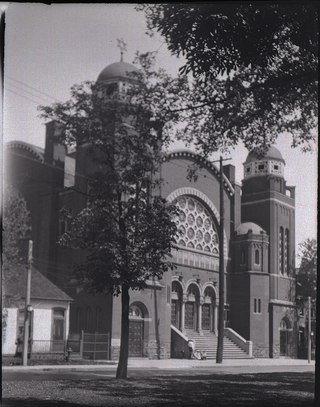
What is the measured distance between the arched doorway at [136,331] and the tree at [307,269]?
4.55 m

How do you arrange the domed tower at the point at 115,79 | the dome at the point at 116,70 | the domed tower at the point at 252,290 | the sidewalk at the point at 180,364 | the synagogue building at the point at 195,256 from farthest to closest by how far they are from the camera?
the domed tower at the point at 252,290
the sidewalk at the point at 180,364
the synagogue building at the point at 195,256
the domed tower at the point at 115,79
the dome at the point at 116,70

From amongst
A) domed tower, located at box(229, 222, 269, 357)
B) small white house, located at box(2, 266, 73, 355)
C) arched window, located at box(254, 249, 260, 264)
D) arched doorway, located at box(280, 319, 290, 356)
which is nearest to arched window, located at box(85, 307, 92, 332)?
small white house, located at box(2, 266, 73, 355)

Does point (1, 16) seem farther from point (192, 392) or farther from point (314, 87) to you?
point (192, 392)

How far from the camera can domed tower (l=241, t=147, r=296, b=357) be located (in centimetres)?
1328

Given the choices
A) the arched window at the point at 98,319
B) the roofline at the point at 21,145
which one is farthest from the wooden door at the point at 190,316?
the roofline at the point at 21,145

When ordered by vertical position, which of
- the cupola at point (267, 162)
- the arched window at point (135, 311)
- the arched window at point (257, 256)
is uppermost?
the cupola at point (267, 162)

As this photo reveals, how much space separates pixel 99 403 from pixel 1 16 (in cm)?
708

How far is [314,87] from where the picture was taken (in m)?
11.4

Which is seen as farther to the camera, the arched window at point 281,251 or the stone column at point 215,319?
the stone column at point 215,319

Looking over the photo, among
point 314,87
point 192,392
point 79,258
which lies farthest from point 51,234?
point 314,87

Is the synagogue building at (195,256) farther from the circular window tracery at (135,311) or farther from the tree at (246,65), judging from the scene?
the tree at (246,65)

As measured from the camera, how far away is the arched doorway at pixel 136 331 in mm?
17266

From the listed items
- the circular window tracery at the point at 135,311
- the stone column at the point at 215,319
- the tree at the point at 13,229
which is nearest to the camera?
the tree at the point at 13,229

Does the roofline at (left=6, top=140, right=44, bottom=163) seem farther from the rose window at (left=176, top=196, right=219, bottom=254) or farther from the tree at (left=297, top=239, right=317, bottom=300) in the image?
the rose window at (left=176, top=196, right=219, bottom=254)
